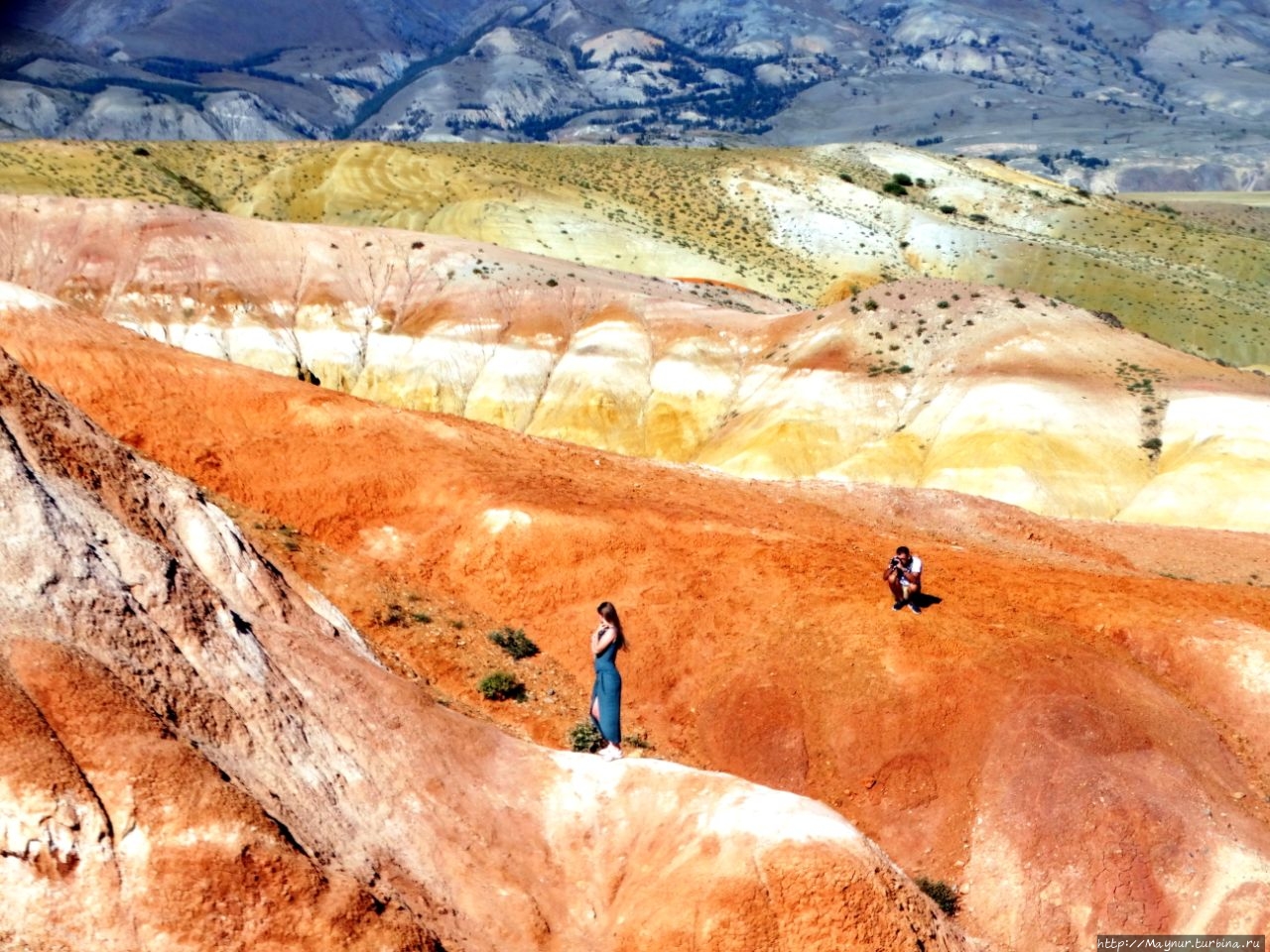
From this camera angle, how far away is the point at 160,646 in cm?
1082

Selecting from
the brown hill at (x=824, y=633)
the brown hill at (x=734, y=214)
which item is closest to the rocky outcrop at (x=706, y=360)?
the brown hill at (x=824, y=633)

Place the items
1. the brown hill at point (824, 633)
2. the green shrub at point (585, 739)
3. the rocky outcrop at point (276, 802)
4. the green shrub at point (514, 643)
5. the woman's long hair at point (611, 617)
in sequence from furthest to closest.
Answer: the green shrub at point (514, 643), the brown hill at point (824, 633), the green shrub at point (585, 739), the woman's long hair at point (611, 617), the rocky outcrop at point (276, 802)

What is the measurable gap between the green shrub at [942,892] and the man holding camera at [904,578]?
534cm

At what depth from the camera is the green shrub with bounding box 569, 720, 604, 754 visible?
1555cm

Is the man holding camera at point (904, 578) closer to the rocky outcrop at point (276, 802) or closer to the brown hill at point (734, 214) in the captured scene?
the rocky outcrop at point (276, 802)

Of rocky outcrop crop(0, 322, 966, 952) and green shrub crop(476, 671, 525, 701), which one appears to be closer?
rocky outcrop crop(0, 322, 966, 952)

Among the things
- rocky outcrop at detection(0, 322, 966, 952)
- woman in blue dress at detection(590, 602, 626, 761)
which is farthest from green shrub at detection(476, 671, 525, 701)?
rocky outcrop at detection(0, 322, 966, 952)

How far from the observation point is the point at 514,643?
20.0 metres

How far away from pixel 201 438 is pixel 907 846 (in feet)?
59.2

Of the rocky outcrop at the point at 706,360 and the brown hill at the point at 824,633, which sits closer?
the brown hill at the point at 824,633

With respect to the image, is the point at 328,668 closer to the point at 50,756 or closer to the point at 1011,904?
the point at 50,756

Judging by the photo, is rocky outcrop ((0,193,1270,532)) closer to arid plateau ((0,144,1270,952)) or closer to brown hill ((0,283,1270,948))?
arid plateau ((0,144,1270,952))

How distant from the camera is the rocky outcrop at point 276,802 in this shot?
8.23m

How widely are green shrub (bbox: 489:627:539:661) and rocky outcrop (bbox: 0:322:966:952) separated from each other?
5.77 meters
